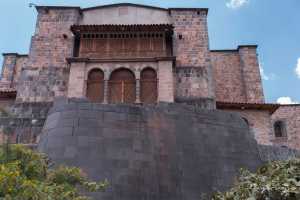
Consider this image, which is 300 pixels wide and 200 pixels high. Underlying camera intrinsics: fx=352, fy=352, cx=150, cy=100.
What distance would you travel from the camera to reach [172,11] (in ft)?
83.9

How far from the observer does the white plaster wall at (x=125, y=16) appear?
25.1m

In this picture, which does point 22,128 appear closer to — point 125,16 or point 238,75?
point 125,16

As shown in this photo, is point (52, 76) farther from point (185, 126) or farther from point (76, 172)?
point (76, 172)

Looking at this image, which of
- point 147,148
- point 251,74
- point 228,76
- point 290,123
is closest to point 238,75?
point 228,76

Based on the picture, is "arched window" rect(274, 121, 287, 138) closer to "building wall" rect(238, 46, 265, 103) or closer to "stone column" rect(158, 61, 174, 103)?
"building wall" rect(238, 46, 265, 103)

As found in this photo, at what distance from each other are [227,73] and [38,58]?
1430 cm

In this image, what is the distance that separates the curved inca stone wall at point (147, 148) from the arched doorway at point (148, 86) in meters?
7.42

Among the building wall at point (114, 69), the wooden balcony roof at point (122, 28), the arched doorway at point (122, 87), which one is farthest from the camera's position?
the wooden balcony roof at point (122, 28)

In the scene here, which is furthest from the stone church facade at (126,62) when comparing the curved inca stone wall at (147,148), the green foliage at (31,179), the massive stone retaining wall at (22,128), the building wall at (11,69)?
the green foliage at (31,179)

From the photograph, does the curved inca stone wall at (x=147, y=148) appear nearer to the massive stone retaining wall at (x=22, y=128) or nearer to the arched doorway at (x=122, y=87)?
the massive stone retaining wall at (x=22, y=128)

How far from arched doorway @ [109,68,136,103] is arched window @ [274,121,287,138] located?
53.2 feet

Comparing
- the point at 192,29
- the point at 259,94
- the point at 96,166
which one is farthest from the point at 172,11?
the point at 96,166

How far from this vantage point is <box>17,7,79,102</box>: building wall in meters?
22.6

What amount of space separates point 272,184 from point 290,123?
27.1 m
